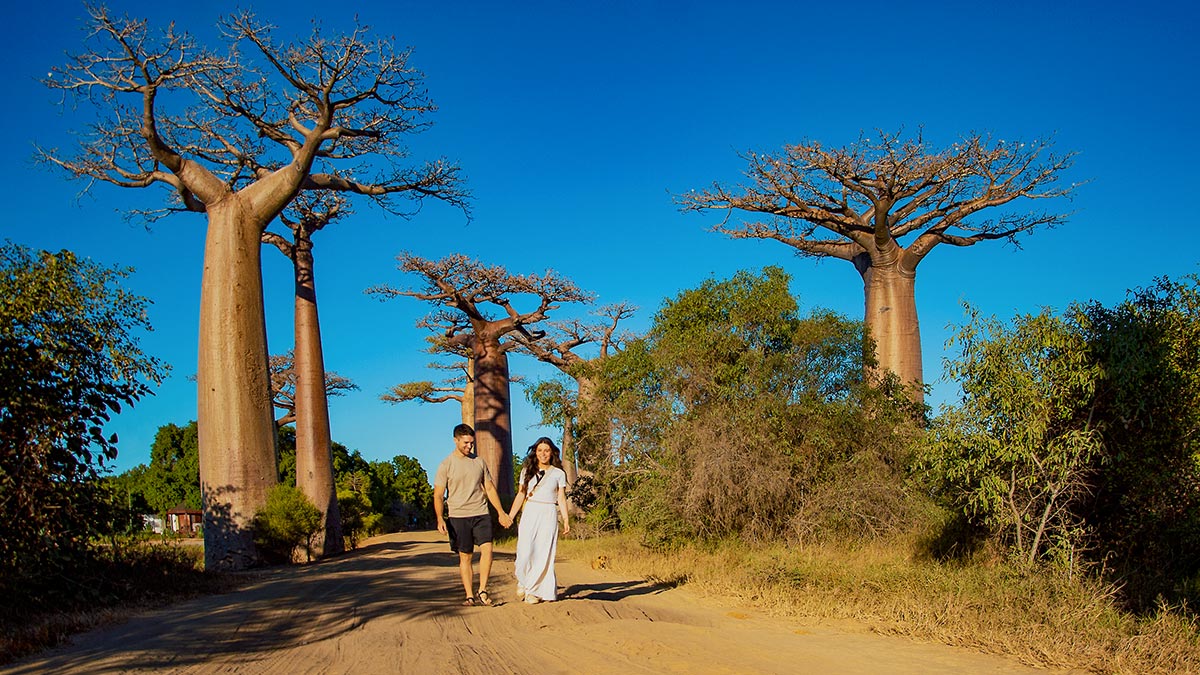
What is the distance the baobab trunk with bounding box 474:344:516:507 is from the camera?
21062 mm

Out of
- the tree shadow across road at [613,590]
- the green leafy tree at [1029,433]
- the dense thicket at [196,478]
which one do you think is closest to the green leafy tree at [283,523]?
the tree shadow across road at [613,590]

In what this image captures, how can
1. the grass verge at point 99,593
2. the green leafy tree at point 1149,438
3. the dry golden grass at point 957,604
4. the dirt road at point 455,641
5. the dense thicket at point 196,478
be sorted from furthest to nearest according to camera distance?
1. the dense thicket at point 196,478
2. the green leafy tree at point 1149,438
3. the grass verge at point 99,593
4. the dry golden grass at point 957,604
5. the dirt road at point 455,641

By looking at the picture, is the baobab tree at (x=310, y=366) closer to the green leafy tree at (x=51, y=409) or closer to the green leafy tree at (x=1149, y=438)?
the green leafy tree at (x=51, y=409)

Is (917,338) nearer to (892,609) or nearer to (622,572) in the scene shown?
(622,572)

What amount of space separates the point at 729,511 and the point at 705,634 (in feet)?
17.3

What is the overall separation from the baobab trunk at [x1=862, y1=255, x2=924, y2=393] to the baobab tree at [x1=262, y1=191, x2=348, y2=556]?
8678mm

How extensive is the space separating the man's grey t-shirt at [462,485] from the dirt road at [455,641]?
0.67 metres

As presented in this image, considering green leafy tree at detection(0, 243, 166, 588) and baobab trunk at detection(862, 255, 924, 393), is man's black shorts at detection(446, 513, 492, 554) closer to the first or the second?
green leafy tree at detection(0, 243, 166, 588)

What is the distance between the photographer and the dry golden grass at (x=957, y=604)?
201 inches

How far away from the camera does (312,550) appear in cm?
1213

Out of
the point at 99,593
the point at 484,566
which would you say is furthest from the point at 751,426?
the point at 99,593

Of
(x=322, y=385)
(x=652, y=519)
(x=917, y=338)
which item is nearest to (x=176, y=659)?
(x=652, y=519)

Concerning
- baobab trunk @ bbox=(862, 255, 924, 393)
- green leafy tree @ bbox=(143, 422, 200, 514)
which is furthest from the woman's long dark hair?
green leafy tree @ bbox=(143, 422, 200, 514)

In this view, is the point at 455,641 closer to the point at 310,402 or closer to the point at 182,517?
the point at 310,402
